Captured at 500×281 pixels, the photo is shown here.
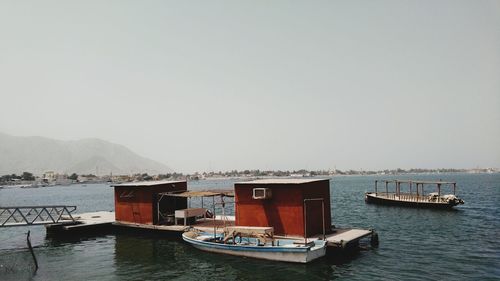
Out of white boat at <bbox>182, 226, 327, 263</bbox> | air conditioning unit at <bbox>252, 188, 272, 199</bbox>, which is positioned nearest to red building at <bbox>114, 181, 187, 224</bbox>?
white boat at <bbox>182, 226, 327, 263</bbox>

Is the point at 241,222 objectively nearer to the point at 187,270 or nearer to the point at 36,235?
the point at 187,270

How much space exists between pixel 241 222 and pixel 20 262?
16.3 metres

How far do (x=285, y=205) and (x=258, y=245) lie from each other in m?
3.67

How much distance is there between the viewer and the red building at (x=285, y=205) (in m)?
28.6

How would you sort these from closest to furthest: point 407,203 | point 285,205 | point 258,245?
1. point 258,245
2. point 285,205
3. point 407,203

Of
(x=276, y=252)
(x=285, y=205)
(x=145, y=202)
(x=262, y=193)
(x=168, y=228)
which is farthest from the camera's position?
(x=145, y=202)

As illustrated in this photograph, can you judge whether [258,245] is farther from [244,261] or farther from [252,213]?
[252,213]

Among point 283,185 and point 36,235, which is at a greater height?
point 283,185

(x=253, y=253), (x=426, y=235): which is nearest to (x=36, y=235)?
(x=253, y=253)

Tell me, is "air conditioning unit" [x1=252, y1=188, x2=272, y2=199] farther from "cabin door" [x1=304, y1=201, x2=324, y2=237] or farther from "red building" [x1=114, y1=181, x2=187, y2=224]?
"red building" [x1=114, y1=181, x2=187, y2=224]

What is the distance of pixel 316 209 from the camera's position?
29969mm

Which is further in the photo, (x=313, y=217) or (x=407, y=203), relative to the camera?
(x=407, y=203)

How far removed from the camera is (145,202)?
3853 cm

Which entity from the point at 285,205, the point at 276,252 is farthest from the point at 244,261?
the point at 285,205
